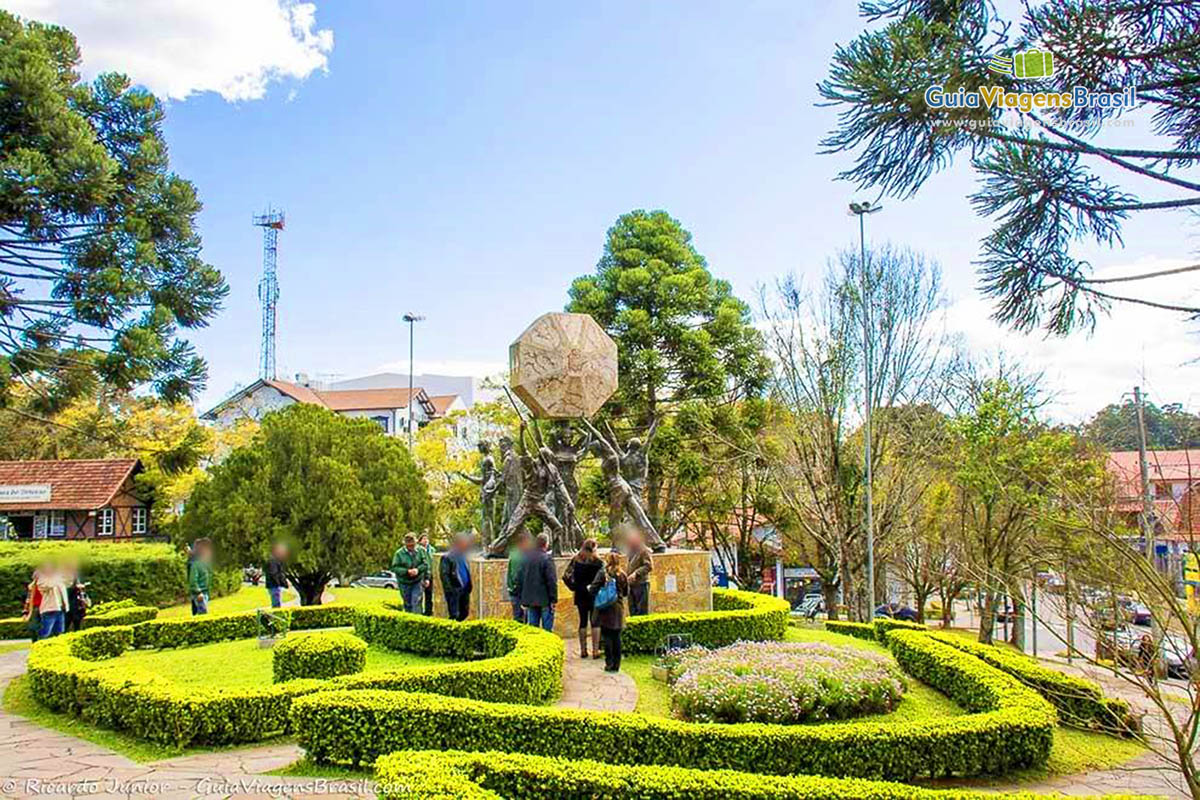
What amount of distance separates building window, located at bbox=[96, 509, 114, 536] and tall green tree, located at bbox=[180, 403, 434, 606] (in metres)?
14.3

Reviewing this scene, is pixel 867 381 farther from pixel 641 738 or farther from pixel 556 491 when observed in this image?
pixel 641 738

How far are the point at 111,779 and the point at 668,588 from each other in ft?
31.8

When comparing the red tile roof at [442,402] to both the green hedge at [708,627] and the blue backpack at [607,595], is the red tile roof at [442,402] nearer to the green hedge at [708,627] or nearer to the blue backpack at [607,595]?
the green hedge at [708,627]

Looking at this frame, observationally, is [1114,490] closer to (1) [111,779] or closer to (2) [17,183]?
(1) [111,779]

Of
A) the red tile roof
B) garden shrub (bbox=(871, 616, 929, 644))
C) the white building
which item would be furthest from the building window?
garden shrub (bbox=(871, 616, 929, 644))

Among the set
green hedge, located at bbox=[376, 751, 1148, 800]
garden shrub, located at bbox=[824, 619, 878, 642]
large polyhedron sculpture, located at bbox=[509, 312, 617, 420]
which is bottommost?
garden shrub, located at bbox=[824, 619, 878, 642]

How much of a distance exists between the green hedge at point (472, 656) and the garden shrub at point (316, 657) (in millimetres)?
1455

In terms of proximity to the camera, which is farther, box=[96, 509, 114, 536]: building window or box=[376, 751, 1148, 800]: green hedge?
box=[96, 509, 114, 536]: building window

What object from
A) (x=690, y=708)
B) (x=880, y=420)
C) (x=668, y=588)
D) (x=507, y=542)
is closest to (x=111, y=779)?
(x=690, y=708)

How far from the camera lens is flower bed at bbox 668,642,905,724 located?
8.99 metres

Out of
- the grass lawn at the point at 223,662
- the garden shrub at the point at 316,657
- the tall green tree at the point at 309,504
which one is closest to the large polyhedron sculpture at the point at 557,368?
the grass lawn at the point at 223,662

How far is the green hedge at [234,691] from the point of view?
8.32 m

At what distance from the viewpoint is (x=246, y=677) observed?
37.9ft

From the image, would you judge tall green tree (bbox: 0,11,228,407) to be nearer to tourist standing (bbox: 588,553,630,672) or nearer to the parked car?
tourist standing (bbox: 588,553,630,672)
